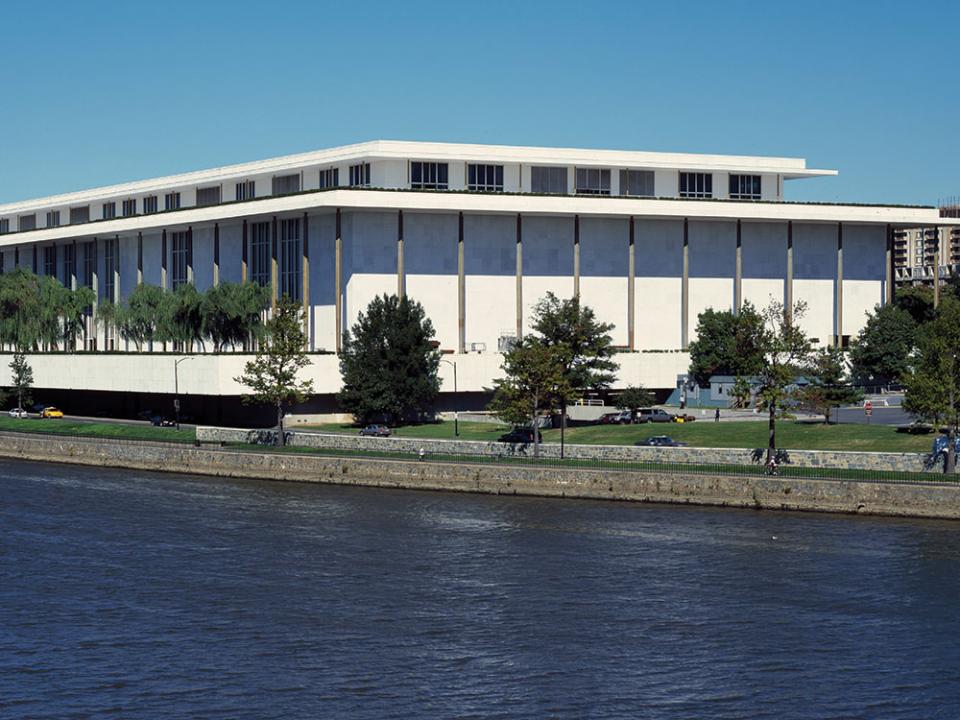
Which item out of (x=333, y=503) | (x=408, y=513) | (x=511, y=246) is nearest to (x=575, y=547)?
(x=408, y=513)

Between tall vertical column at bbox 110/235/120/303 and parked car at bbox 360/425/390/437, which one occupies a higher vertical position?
tall vertical column at bbox 110/235/120/303

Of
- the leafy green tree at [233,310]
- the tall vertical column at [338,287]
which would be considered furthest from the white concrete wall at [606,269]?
the leafy green tree at [233,310]

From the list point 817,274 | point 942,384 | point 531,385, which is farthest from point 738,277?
point 942,384

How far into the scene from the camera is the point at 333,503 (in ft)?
256

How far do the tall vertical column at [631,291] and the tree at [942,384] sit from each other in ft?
145

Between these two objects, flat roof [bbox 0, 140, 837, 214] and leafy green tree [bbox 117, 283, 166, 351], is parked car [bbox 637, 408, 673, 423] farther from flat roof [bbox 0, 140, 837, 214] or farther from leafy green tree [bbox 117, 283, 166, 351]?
leafy green tree [bbox 117, 283, 166, 351]

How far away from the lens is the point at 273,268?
121 meters

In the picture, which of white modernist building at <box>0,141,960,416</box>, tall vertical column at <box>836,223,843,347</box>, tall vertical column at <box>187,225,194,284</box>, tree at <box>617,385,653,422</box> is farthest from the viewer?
tall vertical column at <box>187,225,194,284</box>

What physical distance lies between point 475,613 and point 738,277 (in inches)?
3143

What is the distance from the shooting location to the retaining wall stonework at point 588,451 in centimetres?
7438

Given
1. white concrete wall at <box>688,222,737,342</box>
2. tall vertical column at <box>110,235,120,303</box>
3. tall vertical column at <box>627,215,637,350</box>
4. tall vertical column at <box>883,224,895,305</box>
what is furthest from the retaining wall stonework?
tall vertical column at <box>883,224,895,305</box>

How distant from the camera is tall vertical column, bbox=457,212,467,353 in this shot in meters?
118

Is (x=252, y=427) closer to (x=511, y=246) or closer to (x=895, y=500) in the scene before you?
(x=511, y=246)

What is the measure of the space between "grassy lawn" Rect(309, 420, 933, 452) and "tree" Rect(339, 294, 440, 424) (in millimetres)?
3162
